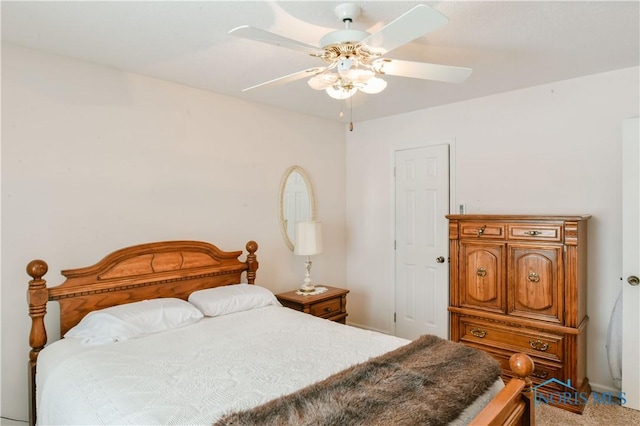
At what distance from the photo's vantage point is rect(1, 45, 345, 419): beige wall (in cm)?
228

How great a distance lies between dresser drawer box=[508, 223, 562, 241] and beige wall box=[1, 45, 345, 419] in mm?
2071

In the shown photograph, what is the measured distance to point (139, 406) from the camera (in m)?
1.43

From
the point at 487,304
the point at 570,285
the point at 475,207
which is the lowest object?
the point at 487,304

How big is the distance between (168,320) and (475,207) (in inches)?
108

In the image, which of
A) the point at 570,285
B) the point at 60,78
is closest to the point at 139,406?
the point at 60,78

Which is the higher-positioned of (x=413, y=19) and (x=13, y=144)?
(x=413, y=19)

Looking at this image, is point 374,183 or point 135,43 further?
point 374,183

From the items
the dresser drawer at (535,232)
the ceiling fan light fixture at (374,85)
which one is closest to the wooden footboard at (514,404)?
the dresser drawer at (535,232)

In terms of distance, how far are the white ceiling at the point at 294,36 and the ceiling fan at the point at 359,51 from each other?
24 centimetres

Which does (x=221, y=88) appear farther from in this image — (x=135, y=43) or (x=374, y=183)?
(x=374, y=183)

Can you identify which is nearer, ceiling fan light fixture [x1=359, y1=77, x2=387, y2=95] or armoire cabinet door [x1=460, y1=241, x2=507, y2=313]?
ceiling fan light fixture [x1=359, y1=77, x2=387, y2=95]

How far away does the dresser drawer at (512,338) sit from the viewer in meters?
2.70

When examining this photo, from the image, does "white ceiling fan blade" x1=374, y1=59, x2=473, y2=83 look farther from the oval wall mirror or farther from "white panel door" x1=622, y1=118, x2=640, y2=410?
the oval wall mirror

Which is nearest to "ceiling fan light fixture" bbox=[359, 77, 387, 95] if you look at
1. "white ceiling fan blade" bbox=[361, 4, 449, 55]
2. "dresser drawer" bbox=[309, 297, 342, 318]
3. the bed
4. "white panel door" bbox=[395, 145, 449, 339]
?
"white ceiling fan blade" bbox=[361, 4, 449, 55]
